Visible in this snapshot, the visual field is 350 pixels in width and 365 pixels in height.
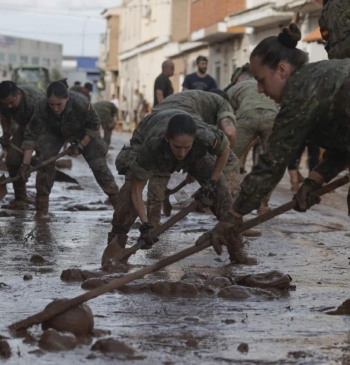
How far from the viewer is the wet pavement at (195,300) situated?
16.1 feet

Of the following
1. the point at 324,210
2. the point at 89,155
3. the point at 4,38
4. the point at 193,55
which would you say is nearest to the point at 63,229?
the point at 89,155

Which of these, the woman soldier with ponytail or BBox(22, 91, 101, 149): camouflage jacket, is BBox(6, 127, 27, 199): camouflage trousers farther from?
the woman soldier with ponytail

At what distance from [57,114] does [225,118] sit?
255 centimetres

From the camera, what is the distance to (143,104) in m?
43.1

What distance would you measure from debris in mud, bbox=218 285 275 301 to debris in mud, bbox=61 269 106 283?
3.25 feet

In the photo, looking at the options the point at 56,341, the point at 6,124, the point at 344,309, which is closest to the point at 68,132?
the point at 6,124

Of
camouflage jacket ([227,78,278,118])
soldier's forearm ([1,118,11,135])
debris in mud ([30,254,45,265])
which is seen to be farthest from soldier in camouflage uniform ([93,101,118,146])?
debris in mud ([30,254,45,265])

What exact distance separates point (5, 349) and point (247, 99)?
698cm

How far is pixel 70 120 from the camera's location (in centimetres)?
1074

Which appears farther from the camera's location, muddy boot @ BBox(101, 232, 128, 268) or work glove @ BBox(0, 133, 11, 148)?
work glove @ BBox(0, 133, 11, 148)

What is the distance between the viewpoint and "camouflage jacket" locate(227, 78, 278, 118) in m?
11.3

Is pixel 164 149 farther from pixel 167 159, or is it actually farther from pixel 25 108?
pixel 25 108

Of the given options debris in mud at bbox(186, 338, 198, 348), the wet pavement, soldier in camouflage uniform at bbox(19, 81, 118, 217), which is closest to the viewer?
the wet pavement

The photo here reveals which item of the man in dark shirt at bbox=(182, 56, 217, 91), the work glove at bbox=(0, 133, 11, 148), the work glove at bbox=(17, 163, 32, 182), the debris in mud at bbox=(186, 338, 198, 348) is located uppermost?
the man in dark shirt at bbox=(182, 56, 217, 91)
